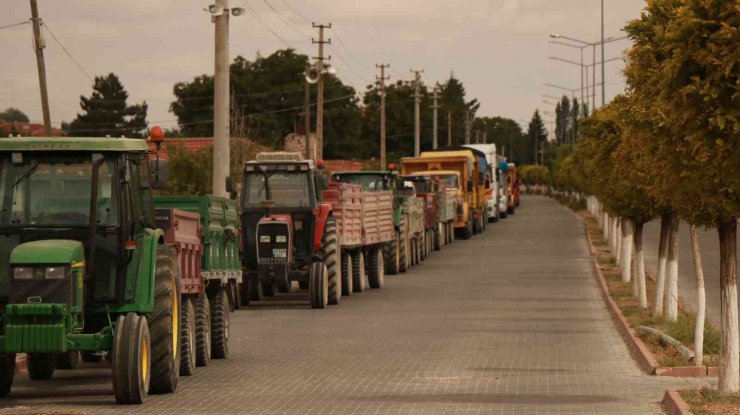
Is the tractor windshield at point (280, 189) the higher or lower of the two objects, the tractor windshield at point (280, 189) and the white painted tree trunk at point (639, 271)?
the higher

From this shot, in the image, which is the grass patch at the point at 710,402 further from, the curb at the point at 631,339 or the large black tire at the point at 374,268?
the large black tire at the point at 374,268

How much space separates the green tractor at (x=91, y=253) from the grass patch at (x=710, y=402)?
529 cm

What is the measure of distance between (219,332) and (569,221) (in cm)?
6143

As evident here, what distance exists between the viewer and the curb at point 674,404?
46.8 ft

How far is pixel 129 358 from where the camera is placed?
15.3m

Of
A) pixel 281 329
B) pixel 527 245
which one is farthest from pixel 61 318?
pixel 527 245

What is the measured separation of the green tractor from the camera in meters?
15.1

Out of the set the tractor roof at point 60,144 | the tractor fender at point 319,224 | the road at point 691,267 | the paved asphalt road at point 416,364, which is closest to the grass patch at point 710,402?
the paved asphalt road at point 416,364

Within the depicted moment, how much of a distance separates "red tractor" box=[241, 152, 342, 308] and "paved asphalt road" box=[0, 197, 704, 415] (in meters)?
0.67

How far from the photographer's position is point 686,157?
48.2 feet

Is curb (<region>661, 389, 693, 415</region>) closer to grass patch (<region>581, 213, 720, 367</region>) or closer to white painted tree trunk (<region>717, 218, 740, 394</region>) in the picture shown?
white painted tree trunk (<region>717, 218, 740, 394</region>)

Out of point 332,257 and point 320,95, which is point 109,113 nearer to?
point 320,95

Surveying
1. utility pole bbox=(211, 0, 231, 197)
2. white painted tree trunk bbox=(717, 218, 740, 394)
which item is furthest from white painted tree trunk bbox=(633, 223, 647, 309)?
white painted tree trunk bbox=(717, 218, 740, 394)

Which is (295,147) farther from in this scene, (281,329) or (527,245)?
(281,329)
